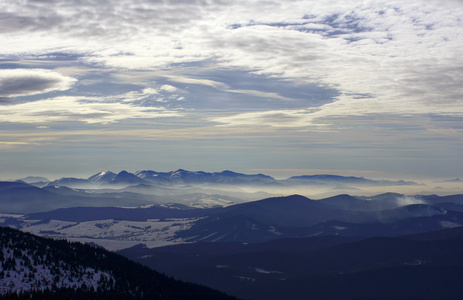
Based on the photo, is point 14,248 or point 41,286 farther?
point 14,248

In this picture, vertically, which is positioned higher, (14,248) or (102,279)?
(14,248)

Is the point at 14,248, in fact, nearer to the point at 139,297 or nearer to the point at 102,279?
the point at 102,279

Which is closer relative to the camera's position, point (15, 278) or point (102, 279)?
point (15, 278)

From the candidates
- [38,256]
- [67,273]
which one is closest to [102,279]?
[67,273]

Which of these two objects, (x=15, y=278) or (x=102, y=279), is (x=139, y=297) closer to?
(x=102, y=279)

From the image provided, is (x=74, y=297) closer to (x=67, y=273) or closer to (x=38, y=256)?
(x=67, y=273)

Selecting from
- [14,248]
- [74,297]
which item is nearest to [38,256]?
[14,248]

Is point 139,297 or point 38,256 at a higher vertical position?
point 38,256

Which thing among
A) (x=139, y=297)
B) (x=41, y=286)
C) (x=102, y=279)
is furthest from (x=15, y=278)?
(x=139, y=297)
